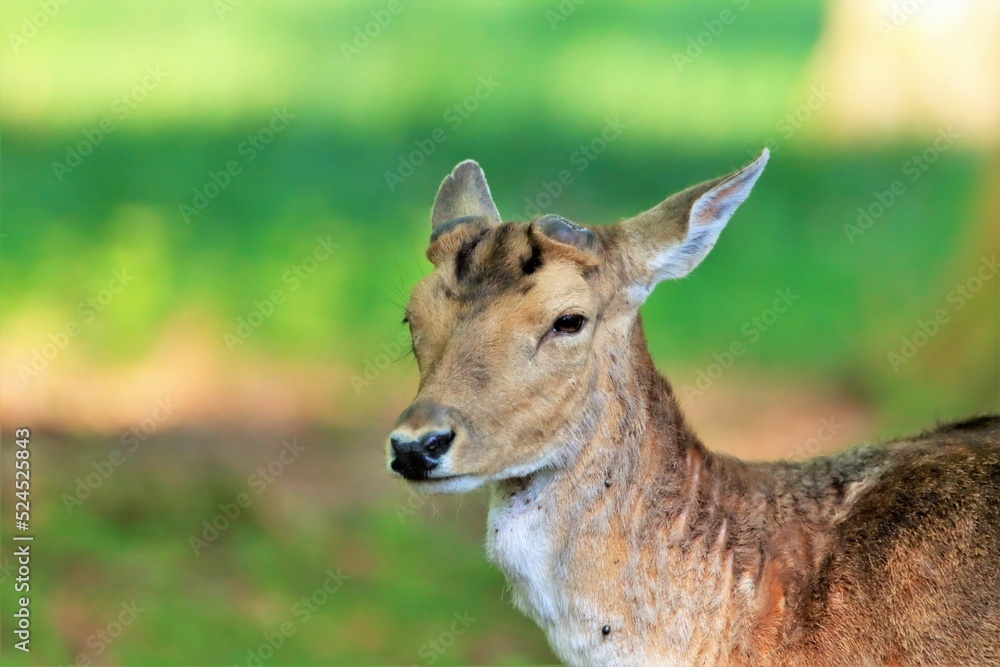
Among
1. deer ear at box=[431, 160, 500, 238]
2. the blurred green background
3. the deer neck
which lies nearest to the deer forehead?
the deer neck

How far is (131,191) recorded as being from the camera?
1257 cm

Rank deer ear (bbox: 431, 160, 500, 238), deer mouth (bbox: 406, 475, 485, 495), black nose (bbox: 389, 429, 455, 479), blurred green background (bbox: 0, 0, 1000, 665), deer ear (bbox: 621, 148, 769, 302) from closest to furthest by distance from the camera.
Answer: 1. black nose (bbox: 389, 429, 455, 479)
2. deer mouth (bbox: 406, 475, 485, 495)
3. deer ear (bbox: 621, 148, 769, 302)
4. deer ear (bbox: 431, 160, 500, 238)
5. blurred green background (bbox: 0, 0, 1000, 665)

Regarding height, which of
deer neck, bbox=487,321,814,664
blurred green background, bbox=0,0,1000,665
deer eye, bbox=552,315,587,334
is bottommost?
blurred green background, bbox=0,0,1000,665

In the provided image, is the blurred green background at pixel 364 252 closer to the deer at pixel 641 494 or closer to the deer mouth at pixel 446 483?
the deer at pixel 641 494

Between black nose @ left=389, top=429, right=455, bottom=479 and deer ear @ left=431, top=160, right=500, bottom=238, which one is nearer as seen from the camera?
black nose @ left=389, top=429, right=455, bottom=479

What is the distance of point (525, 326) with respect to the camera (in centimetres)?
489

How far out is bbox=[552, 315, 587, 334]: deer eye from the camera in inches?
195

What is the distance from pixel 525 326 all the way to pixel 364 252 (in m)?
7.55

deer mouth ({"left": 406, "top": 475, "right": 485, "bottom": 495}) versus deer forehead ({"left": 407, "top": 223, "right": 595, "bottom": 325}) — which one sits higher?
deer forehead ({"left": 407, "top": 223, "right": 595, "bottom": 325})

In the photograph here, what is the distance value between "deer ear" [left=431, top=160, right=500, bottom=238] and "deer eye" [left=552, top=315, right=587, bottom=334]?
127 cm

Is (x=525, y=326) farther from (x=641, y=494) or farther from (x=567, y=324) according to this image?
(x=641, y=494)

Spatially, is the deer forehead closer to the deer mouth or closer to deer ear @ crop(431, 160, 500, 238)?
the deer mouth

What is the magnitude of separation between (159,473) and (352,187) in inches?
156

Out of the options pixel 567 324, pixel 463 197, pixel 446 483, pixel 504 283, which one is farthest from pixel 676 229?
pixel 446 483
